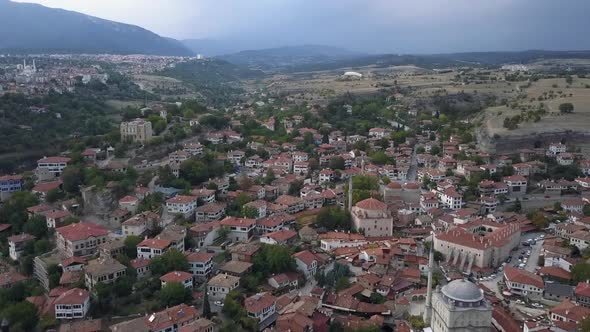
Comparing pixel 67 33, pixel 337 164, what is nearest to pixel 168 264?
pixel 337 164

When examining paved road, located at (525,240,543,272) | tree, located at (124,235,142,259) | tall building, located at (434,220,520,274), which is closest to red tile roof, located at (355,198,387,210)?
tall building, located at (434,220,520,274)

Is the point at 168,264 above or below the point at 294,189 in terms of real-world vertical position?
below

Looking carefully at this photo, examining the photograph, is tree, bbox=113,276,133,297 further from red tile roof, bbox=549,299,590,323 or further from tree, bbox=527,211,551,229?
tree, bbox=527,211,551,229

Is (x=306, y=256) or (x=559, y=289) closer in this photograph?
(x=559, y=289)

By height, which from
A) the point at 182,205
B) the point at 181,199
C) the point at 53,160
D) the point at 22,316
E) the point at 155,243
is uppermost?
the point at 53,160

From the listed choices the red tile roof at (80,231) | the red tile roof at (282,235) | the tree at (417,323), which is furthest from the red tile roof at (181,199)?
the tree at (417,323)

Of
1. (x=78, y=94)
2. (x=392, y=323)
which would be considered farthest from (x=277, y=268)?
(x=78, y=94)

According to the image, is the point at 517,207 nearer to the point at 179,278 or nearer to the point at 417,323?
the point at 417,323

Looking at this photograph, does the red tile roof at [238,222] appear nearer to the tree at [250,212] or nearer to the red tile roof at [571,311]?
the tree at [250,212]
